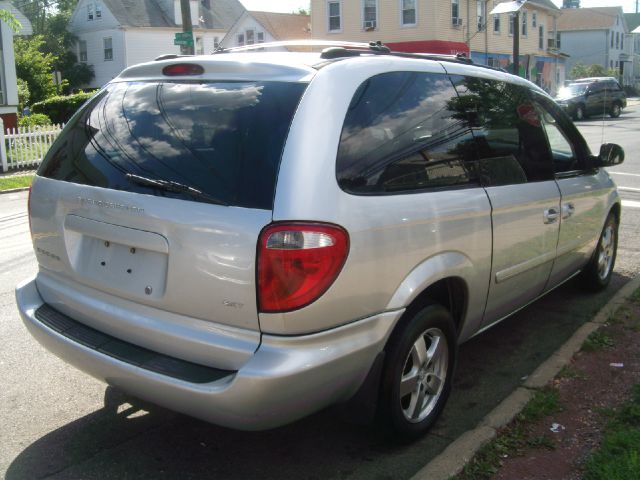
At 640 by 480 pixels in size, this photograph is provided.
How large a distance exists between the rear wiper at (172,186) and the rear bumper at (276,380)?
0.62 metres

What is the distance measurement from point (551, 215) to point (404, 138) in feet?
5.21

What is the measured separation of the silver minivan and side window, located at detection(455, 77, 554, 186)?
0.11ft

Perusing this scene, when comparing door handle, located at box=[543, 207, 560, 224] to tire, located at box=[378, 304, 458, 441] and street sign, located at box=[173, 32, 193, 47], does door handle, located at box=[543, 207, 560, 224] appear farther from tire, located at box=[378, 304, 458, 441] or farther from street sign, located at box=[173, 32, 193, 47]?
street sign, located at box=[173, 32, 193, 47]

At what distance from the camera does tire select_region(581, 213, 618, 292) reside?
19.1 ft

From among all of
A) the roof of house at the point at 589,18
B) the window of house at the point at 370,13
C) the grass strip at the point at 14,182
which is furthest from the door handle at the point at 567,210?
the roof of house at the point at 589,18

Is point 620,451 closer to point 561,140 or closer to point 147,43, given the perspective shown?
point 561,140

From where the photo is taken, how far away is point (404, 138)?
11.2 feet

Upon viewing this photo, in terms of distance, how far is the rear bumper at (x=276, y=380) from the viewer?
2.77m

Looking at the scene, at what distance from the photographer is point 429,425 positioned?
365 cm

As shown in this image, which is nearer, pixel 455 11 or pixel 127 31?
pixel 455 11

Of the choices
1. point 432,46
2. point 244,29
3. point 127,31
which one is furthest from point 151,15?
point 432,46

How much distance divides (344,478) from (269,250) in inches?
48.1

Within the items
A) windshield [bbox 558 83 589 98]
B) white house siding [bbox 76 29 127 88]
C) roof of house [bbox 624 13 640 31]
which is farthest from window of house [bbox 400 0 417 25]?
roof of house [bbox 624 13 640 31]

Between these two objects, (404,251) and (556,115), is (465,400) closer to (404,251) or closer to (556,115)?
(404,251)
